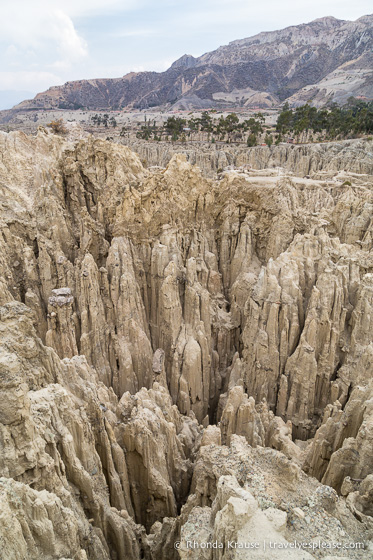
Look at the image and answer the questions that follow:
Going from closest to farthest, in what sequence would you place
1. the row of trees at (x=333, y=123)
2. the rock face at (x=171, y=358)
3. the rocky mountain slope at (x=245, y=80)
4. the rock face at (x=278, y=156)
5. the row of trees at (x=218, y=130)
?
the rock face at (x=171, y=358) < the rock face at (x=278, y=156) < the row of trees at (x=333, y=123) < the row of trees at (x=218, y=130) < the rocky mountain slope at (x=245, y=80)

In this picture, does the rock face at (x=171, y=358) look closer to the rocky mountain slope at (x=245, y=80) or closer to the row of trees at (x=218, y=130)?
the row of trees at (x=218, y=130)

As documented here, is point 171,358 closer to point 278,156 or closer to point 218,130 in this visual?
point 278,156

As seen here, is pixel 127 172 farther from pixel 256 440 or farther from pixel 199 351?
pixel 256 440

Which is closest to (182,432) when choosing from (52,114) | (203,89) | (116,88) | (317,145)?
(317,145)

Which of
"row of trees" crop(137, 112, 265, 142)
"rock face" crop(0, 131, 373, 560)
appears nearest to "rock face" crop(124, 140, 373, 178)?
"row of trees" crop(137, 112, 265, 142)

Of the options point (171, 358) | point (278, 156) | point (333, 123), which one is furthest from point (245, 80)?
point (171, 358)

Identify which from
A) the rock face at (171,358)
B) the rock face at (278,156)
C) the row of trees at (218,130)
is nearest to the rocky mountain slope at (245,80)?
the row of trees at (218,130)
